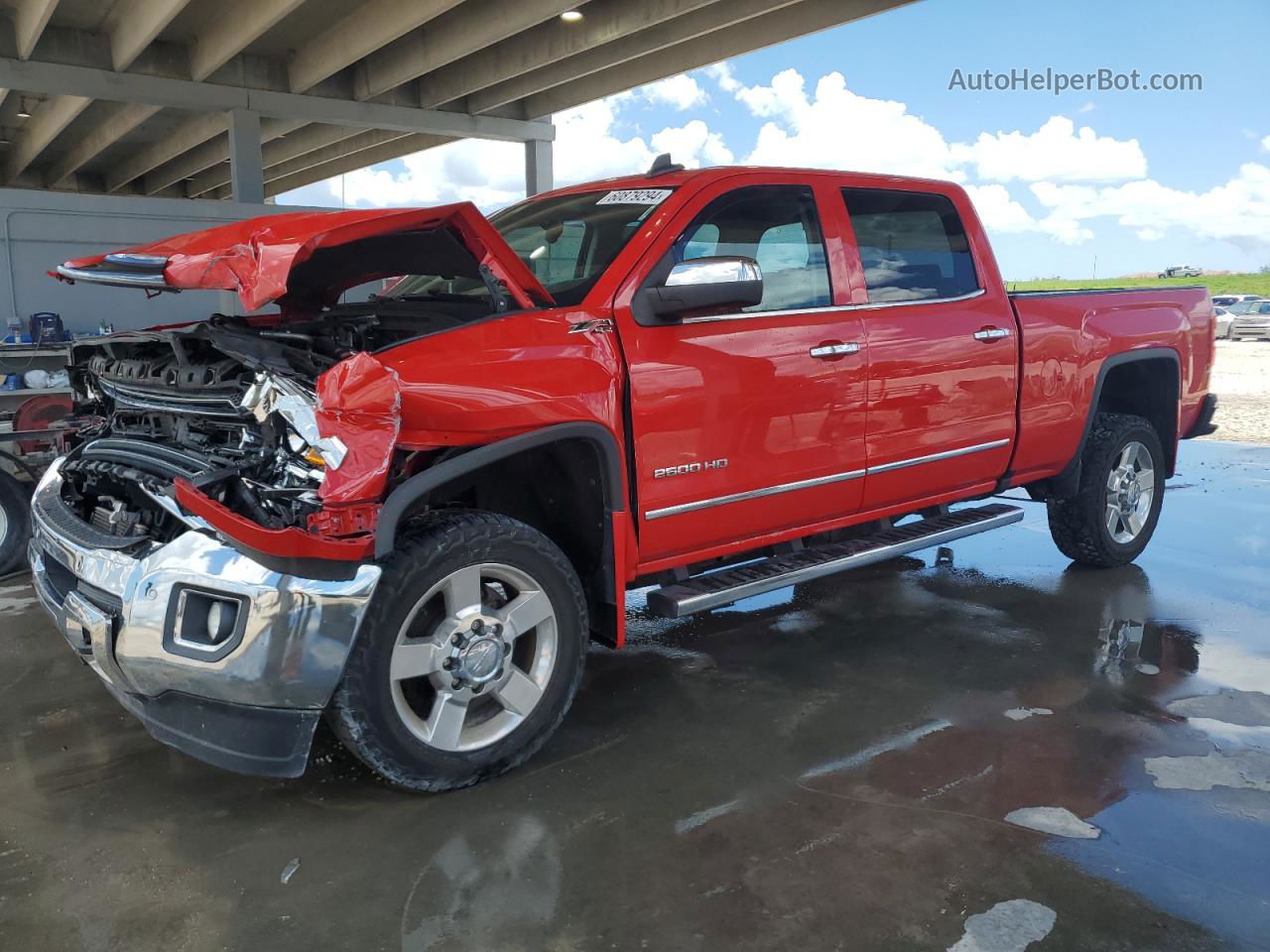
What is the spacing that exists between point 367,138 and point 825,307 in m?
18.3

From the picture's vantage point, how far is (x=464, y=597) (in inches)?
117

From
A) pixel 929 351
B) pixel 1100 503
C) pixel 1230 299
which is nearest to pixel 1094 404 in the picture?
pixel 1100 503

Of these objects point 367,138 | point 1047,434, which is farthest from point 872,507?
point 367,138

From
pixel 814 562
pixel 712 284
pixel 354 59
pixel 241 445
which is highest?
pixel 354 59

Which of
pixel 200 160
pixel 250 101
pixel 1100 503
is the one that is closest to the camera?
pixel 1100 503

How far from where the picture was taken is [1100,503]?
17.6ft

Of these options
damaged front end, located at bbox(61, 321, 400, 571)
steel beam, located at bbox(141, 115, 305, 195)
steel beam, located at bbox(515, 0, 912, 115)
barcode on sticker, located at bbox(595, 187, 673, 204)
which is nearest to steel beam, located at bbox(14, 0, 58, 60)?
steel beam, located at bbox(141, 115, 305, 195)

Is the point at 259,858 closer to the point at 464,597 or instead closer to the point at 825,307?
the point at 464,597

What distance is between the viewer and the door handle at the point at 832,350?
379 centimetres

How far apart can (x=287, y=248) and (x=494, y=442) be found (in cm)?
81

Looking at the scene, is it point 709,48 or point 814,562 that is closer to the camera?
point 814,562

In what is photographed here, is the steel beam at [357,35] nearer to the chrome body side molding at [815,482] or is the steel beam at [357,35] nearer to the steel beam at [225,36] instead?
the steel beam at [225,36]

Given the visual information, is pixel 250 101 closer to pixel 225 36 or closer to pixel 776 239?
pixel 225 36

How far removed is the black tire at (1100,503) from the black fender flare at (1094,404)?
85mm
